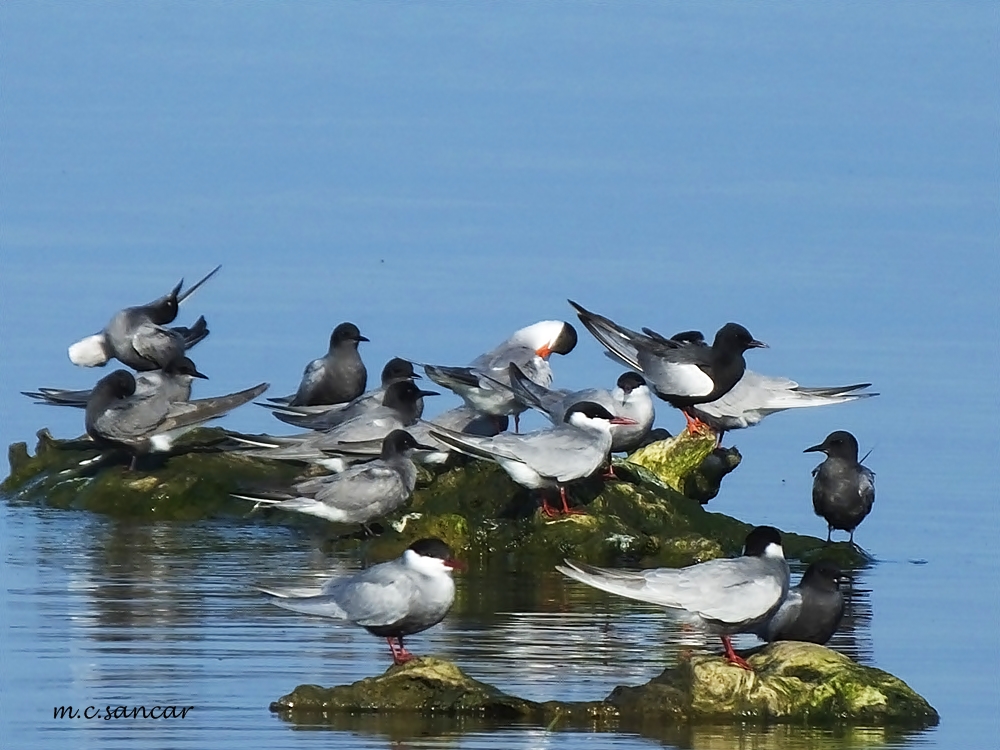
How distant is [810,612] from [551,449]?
8.39 feet

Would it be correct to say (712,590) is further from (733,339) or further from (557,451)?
(733,339)

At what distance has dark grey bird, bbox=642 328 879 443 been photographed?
→ 51.2 ft

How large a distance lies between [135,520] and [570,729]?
Answer: 18.5 feet

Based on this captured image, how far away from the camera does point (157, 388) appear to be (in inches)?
604

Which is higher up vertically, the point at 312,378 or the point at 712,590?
the point at 312,378

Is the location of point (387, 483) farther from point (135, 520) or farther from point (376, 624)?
point (376, 624)

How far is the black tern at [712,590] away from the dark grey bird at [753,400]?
16.4ft

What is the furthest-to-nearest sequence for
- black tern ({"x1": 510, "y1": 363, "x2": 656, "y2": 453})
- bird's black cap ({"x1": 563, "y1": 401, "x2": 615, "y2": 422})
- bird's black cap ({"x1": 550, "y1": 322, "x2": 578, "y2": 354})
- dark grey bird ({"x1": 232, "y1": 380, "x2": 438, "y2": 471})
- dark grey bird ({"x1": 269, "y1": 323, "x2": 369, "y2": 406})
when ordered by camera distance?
bird's black cap ({"x1": 550, "y1": 322, "x2": 578, "y2": 354}) < dark grey bird ({"x1": 269, "y1": 323, "x2": 369, "y2": 406}) < dark grey bird ({"x1": 232, "y1": 380, "x2": 438, "y2": 471}) < black tern ({"x1": 510, "y1": 363, "x2": 656, "y2": 453}) < bird's black cap ({"x1": 563, "y1": 401, "x2": 615, "y2": 422})

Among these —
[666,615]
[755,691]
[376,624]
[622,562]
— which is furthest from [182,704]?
[622,562]

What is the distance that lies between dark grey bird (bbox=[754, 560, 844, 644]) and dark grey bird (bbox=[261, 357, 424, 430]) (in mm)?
4465

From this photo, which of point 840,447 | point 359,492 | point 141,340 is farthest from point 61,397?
point 840,447

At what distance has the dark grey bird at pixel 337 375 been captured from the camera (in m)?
16.4

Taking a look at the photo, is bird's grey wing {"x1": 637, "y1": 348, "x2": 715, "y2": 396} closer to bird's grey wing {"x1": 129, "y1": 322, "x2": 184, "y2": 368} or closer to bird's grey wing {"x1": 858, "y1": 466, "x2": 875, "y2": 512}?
bird's grey wing {"x1": 858, "y1": 466, "x2": 875, "y2": 512}

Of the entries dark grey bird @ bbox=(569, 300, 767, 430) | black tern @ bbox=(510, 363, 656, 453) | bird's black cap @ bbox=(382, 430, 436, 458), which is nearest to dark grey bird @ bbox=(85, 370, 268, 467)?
black tern @ bbox=(510, 363, 656, 453)
